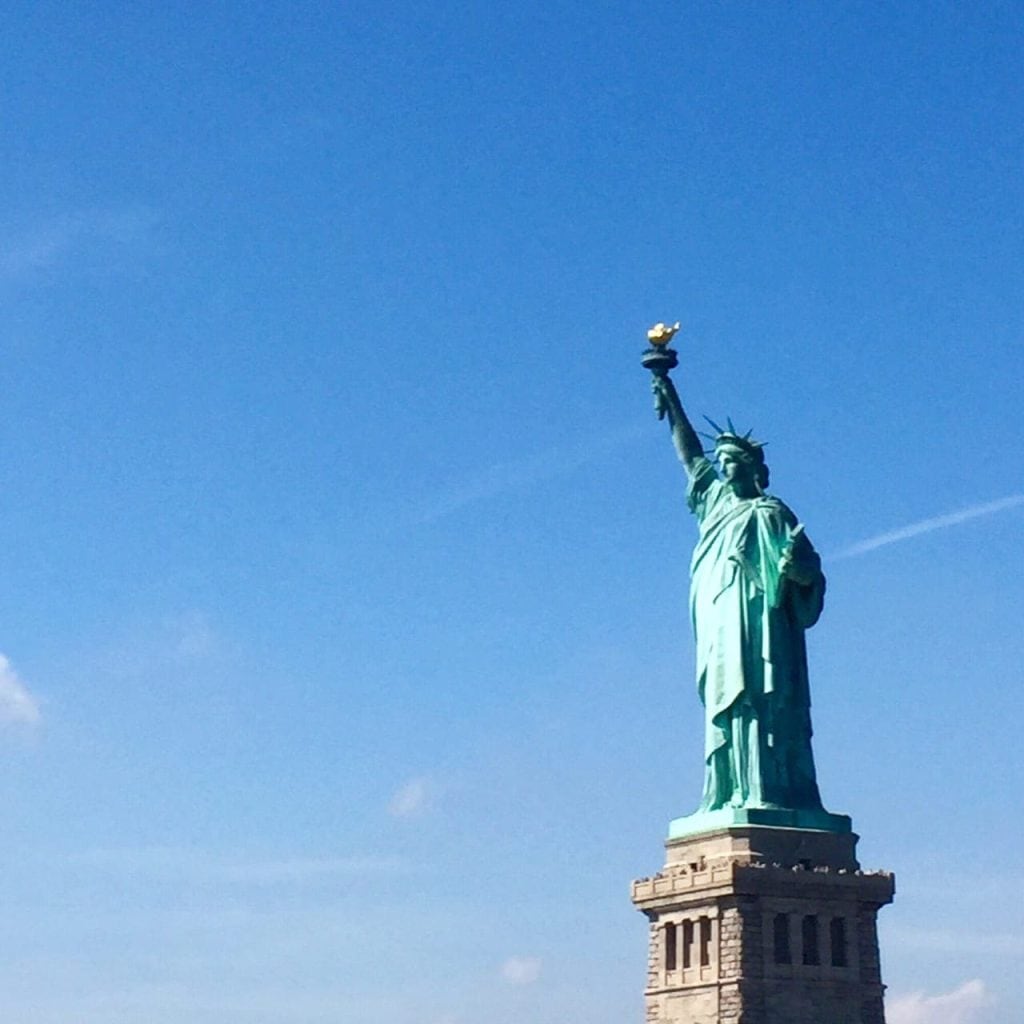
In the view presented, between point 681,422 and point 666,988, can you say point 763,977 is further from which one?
point 681,422

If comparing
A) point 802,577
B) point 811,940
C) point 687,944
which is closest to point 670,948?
point 687,944

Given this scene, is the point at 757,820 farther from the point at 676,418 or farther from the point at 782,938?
the point at 676,418

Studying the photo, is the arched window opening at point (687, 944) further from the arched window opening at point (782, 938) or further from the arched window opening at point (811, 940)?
the arched window opening at point (811, 940)

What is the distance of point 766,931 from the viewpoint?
46.5m

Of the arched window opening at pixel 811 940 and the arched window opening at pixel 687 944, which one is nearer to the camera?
the arched window opening at pixel 811 940

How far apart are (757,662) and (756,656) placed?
0.15 metres

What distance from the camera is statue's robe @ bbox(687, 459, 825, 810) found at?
48562 millimetres

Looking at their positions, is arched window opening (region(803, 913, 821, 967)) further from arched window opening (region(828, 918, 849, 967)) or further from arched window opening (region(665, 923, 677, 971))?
arched window opening (region(665, 923, 677, 971))

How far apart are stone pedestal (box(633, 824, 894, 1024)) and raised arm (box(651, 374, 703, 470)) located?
426 inches

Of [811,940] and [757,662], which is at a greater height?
[757,662]

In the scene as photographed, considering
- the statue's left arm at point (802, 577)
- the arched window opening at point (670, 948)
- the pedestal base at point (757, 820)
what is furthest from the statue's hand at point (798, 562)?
the arched window opening at point (670, 948)

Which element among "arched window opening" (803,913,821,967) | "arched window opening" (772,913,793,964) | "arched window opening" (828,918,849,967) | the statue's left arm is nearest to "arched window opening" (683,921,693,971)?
"arched window opening" (772,913,793,964)

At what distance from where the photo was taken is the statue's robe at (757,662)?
48562 mm

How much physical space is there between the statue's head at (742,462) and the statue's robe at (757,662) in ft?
2.75
